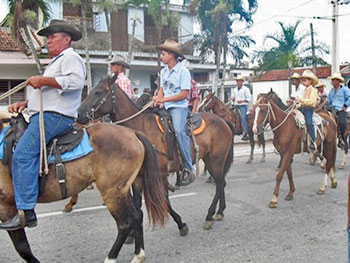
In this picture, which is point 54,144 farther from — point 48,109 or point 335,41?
point 335,41

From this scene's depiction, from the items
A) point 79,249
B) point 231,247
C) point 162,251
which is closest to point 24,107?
point 79,249

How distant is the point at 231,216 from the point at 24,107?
3788 millimetres

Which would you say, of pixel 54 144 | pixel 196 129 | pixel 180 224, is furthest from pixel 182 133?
pixel 54 144

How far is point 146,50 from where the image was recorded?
23.0 meters

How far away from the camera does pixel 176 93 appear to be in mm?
5629

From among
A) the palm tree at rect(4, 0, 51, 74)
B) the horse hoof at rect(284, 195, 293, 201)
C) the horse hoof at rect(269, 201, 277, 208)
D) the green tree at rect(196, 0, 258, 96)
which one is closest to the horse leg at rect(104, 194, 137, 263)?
the horse hoof at rect(269, 201, 277, 208)

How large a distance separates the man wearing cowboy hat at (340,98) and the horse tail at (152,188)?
298 inches

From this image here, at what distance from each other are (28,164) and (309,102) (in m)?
6.14

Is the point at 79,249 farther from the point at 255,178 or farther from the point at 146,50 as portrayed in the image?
the point at 146,50

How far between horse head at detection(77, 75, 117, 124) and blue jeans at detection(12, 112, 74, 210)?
4.19 ft

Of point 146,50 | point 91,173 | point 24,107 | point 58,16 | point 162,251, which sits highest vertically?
point 58,16

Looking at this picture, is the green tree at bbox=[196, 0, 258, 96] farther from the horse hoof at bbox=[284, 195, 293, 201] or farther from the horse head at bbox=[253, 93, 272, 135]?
the horse hoof at bbox=[284, 195, 293, 201]

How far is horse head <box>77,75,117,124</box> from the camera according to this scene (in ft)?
16.6

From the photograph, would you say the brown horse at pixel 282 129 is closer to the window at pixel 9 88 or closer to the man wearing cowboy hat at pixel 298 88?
the man wearing cowboy hat at pixel 298 88
